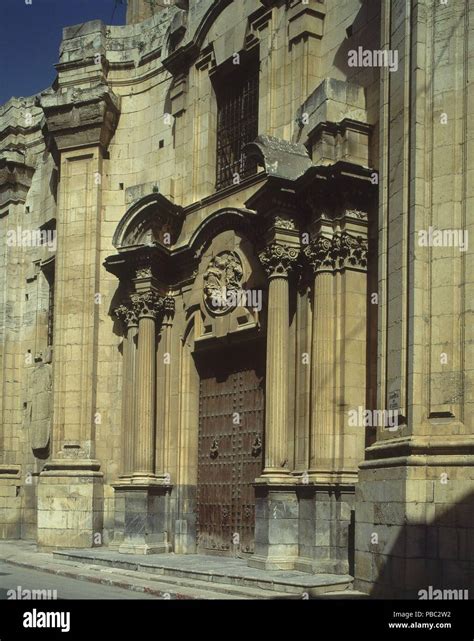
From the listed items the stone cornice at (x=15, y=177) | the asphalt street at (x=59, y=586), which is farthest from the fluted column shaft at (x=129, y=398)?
the stone cornice at (x=15, y=177)

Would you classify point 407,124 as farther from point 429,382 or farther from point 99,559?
point 99,559

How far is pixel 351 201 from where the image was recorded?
16375 millimetres

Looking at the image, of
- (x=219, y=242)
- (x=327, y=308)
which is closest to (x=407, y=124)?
(x=327, y=308)

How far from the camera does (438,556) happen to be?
41.6 ft

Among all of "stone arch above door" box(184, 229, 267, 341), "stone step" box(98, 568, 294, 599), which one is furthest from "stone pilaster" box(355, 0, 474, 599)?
"stone arch above door" box(184, 229, 267, 341)

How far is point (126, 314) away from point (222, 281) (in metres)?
2.85

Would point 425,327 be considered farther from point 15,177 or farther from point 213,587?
point 15,177

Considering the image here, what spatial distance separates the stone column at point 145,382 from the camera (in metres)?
20.6

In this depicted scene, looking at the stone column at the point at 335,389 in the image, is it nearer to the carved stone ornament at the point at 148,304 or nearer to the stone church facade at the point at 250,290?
the stone church facade at the point at 250,290

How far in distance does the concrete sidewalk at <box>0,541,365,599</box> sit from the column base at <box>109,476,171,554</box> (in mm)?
404

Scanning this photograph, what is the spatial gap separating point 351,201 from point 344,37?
10.9ft

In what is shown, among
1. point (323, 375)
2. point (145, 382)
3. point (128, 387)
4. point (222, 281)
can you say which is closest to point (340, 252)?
point (323, 375)

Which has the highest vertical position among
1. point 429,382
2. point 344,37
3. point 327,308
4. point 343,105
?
point 344,37

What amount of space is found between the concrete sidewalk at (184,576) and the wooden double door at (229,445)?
2.01ft
